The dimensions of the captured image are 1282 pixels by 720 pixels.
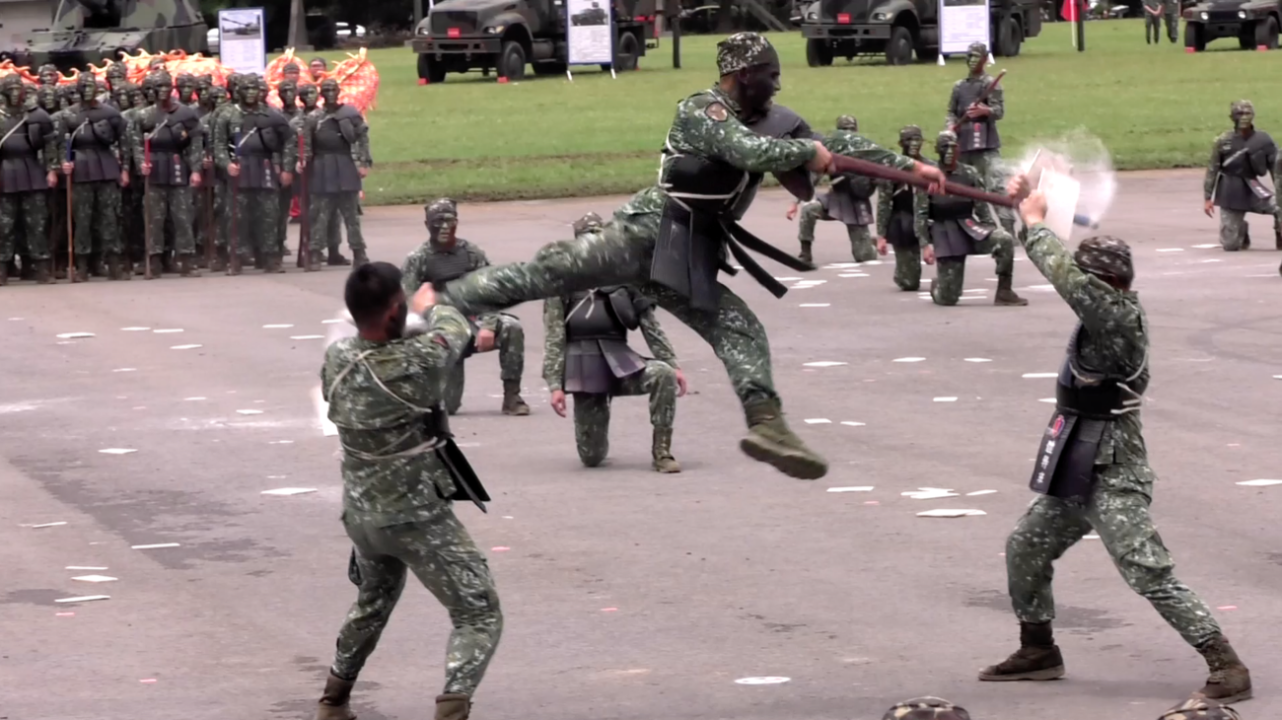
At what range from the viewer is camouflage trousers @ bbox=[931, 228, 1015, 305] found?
60.9ft

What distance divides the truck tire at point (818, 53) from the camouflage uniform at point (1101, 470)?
144 ft

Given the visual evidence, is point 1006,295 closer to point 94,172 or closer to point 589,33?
point 94,172

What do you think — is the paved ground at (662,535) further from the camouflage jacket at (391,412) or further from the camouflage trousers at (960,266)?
the camouflage jacket at (391,412)

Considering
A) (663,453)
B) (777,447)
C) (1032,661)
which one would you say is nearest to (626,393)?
(663,453)

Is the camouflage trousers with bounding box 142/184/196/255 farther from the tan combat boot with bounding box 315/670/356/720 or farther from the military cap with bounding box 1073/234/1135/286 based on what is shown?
the military cap with bounding box 1073/234/1135/286

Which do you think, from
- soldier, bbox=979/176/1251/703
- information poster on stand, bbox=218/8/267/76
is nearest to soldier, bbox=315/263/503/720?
soldier, bbox=979/176/1251/703

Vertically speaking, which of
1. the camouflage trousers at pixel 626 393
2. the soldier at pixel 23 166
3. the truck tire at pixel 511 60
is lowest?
the camouflage trousers at pixel 626 393

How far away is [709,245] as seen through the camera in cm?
817

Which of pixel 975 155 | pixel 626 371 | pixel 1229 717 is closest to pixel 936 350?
pixel 626 371

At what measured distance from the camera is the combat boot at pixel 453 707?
23.8 ft

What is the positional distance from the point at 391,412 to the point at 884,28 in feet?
146

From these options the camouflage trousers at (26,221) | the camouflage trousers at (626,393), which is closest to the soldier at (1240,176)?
the camouflage trousers at (626,393)

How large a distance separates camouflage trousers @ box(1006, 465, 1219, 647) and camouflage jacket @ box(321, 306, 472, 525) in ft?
7.51

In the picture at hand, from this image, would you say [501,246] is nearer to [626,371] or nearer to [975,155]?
[975,155]
